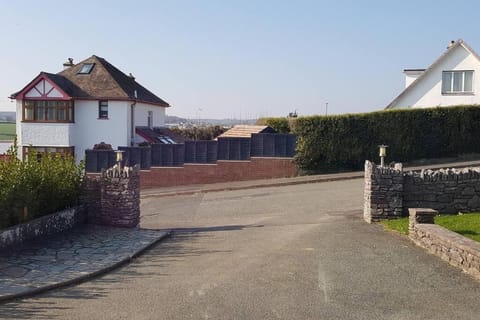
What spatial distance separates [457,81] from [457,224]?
23261mm

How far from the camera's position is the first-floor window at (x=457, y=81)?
103 ft

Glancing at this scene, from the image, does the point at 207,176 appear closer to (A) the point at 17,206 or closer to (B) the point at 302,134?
(B) the point at 302,134

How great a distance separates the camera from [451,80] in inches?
1255

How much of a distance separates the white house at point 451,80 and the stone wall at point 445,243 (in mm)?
22763

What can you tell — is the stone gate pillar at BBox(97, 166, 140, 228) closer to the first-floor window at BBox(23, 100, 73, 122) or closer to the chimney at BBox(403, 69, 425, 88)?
the first-floor window at BBox(23, 100, 73, 122)

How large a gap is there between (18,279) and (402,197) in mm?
8685

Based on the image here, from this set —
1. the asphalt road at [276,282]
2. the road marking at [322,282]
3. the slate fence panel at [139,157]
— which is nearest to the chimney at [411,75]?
the slate fence panel at [139,157]

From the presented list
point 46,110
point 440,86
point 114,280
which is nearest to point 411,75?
point 440,86

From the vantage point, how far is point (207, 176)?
24469 millimetres

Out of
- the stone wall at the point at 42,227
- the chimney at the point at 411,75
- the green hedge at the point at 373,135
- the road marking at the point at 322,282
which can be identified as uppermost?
the chimney at the point at 411,75

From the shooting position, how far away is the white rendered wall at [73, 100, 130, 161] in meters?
34.1

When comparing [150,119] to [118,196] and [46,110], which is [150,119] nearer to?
→ [46,110]

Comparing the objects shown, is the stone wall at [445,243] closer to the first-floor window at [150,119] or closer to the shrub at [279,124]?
the shrub at [279,124]

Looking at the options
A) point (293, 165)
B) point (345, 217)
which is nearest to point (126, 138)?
point (293, 165)
